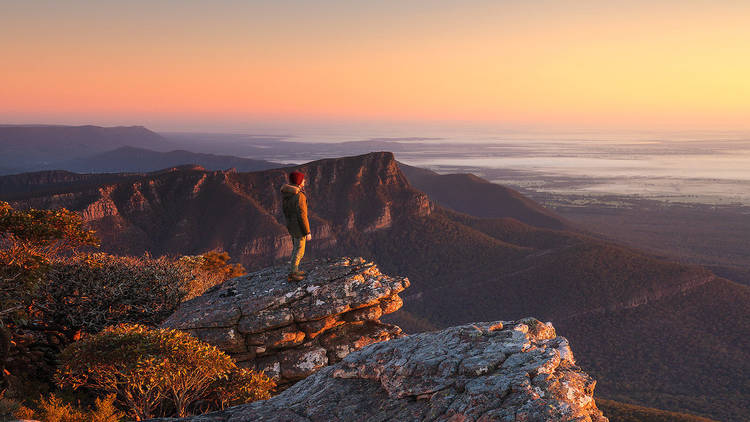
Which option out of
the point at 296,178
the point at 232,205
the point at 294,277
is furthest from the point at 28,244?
the point at 232,205

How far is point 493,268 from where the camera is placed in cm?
11750

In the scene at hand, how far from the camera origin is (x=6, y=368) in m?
14.9

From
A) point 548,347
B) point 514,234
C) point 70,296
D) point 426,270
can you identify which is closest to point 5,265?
point 70,296

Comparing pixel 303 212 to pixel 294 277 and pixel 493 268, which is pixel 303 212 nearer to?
pixel 294 277

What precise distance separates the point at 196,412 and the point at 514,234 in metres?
143

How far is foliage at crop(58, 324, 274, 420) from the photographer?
40.4ft

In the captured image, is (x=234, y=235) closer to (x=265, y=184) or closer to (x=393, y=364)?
(x=265, y=184)

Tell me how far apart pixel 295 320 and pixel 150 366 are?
4788 mm

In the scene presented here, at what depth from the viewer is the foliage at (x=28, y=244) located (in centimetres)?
1580

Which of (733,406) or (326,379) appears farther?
(733,406)

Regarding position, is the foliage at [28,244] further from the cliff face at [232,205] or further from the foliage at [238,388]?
the cliff face at [232,205]

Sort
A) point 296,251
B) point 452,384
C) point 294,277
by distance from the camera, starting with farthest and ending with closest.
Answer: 1. point 294,277
2. point 296,251
3. point 452,384

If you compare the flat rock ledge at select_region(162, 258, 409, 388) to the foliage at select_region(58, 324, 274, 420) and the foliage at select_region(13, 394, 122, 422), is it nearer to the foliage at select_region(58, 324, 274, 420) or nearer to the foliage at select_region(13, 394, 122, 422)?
the foliage at select_region(58, 324, 274, 420)

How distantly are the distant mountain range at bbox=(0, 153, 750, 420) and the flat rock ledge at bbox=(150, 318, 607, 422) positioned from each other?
78.2m
